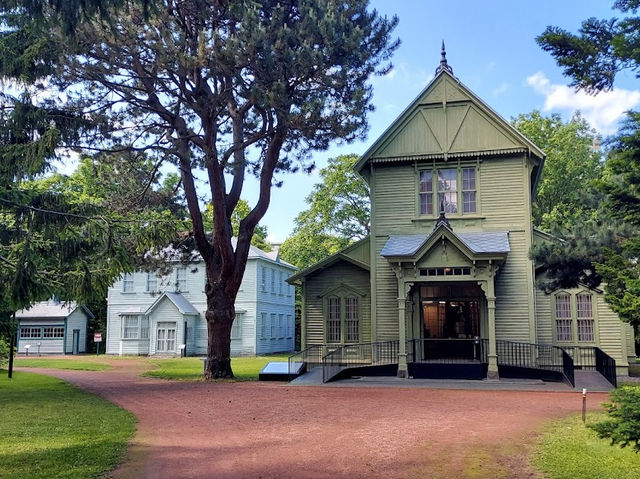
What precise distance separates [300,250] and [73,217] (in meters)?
30.8

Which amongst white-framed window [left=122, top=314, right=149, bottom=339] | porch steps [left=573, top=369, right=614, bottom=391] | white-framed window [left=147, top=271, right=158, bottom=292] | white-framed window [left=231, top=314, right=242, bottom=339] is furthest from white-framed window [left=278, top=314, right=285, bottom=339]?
porch steps [left=573, top=369, right=614, bottom=391]

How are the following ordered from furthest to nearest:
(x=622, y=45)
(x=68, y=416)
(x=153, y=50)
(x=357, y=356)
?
(x=357, y=356), (x=153, y=50), (x=68, y=416), (x=622, y=45)

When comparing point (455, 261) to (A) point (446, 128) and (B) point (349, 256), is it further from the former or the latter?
(A) point (446, 128)

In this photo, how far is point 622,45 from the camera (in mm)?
5992

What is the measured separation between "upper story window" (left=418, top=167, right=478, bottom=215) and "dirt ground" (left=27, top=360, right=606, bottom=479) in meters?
6.90

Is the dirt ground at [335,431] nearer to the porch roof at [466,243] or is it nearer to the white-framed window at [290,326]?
the porch roof at [466,243]

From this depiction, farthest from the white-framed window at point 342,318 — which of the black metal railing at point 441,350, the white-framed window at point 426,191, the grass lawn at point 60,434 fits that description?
the grass lawn at point 60,434

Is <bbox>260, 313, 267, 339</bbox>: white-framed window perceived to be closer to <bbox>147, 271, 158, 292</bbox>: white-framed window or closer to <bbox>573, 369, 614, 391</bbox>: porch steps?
<bbox>147, 271, 158, 292</bbox>: white-framed window

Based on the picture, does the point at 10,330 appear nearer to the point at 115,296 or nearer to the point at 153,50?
the point at 153,50

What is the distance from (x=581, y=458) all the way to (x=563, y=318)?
44.4 feet

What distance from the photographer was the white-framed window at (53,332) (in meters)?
45.0

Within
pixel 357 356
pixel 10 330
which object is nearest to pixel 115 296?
pixel 10 330

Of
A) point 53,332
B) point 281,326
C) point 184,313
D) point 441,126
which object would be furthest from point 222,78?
point 53,332

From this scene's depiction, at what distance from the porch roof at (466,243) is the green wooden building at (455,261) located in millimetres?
64
